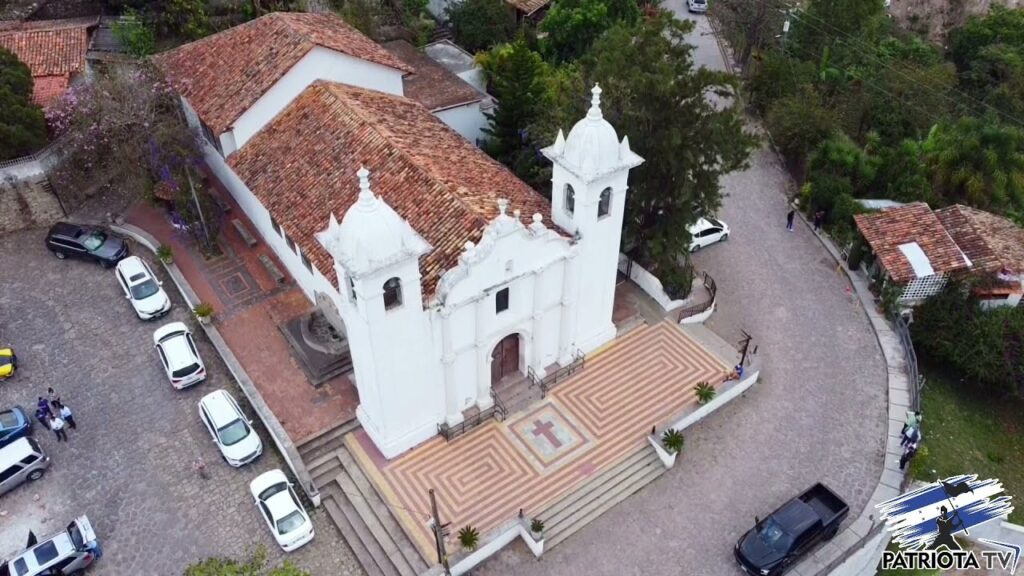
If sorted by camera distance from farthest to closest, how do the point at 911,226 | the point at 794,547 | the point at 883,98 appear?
the point at 883,98, the point at 911,226, the point at 794,547

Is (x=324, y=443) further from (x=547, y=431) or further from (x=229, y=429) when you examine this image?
(x=547, y=431)

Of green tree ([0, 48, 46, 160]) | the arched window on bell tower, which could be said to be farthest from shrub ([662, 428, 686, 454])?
green tree ([0, 48, 46, 160])

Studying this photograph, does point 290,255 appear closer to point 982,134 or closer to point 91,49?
point 91,49

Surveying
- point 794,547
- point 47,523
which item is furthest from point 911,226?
point 47,523

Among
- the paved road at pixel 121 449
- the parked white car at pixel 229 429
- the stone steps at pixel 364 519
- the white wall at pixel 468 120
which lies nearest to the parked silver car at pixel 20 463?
the paved road at pixel 121 449

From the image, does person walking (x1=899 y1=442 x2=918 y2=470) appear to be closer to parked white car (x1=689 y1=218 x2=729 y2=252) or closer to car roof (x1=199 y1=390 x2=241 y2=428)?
parked white car (x1=689 y1=218 x2=729 y2=252)
